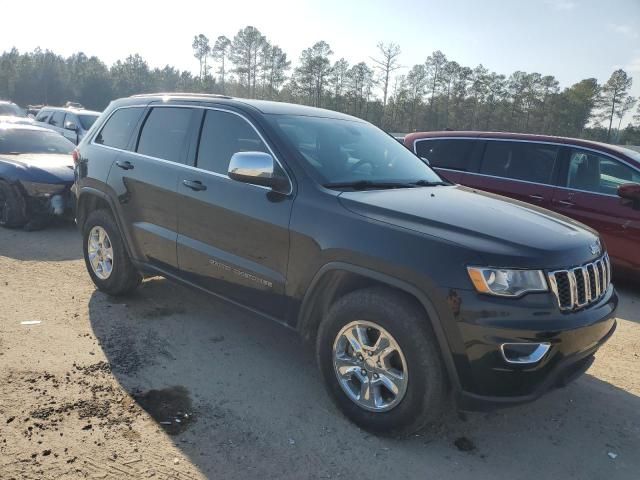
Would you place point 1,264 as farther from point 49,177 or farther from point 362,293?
point 362,293

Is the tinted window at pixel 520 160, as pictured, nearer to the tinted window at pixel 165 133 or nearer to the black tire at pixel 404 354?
the tinted window at pixel 165 133

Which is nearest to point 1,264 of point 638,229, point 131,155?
point 131,155

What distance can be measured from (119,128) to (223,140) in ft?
5.14

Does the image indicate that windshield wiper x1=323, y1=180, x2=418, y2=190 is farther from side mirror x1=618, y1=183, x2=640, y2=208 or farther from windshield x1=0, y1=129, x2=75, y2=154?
windshield x1=0, y1=129, x2=75, y2=154

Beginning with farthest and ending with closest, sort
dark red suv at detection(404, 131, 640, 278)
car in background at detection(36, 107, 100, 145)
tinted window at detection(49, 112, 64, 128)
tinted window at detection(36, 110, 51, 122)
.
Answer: tinted window at detection(36, 110, 51, 122)
tinted window at detection(49, 112, 64, 128)
car in background at detection(36, 107, 100, 145)
dark red suv at detection(404, 131, 640, 278)

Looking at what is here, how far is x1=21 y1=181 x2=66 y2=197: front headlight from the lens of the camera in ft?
24.3

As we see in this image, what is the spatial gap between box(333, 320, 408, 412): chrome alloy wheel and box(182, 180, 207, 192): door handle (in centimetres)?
157

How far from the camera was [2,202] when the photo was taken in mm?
7645

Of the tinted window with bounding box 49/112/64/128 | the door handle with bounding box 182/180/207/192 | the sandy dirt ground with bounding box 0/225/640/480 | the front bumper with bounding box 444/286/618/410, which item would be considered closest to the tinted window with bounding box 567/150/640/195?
the sandy dirt ground with bounding box 0/225/640/480

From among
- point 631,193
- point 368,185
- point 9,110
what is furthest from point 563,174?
point 9,110

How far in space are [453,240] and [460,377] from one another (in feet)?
2.29

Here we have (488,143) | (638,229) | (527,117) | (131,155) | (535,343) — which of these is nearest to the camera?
(535,343)

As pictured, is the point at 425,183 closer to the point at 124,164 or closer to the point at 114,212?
the point at 124,164

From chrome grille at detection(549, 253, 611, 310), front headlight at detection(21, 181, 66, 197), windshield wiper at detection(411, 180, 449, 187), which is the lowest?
front headlight at detection(21, 181, 66, 197)
